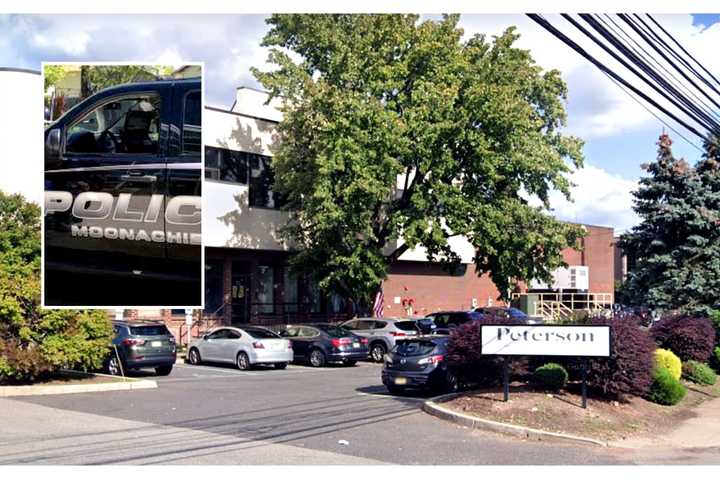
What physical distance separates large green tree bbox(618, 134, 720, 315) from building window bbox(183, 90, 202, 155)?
645 inches

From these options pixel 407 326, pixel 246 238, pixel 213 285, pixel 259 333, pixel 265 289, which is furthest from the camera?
pixel 265 289

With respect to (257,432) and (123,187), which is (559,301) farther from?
(257,432)

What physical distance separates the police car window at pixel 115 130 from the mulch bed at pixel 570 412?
768 centimetres

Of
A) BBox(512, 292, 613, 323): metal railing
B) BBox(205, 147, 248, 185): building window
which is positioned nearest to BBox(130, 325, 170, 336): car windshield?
BBox(205, 147, 248, 185): building window

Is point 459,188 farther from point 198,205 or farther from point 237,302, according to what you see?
point 198,205

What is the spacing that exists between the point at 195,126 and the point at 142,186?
1517mm

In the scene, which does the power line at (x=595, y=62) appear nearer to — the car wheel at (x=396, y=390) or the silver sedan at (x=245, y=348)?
the car wheel at (x=396, y=390)

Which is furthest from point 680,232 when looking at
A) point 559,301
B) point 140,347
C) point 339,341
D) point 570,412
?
point 559,301

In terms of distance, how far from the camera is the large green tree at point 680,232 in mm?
25500

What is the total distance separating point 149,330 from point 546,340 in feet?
37.3

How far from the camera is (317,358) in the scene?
87.9 ft

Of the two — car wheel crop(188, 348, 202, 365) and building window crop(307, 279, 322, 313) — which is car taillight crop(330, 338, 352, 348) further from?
building window crop(307, 279, 322, 313)

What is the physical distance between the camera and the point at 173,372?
2367 centimetres

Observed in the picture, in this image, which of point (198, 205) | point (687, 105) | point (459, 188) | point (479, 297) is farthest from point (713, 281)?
point (479, 297)
